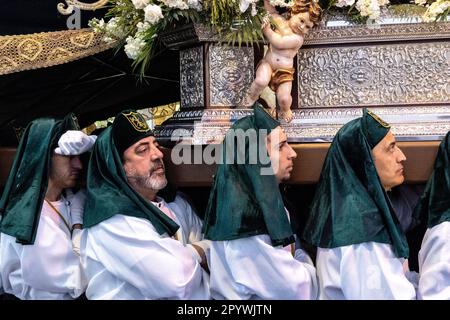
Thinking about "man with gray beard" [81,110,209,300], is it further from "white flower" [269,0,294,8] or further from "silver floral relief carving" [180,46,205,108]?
"white flower" [269,0,294,8]

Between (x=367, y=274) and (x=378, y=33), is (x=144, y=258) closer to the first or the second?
(x=367, y=274)

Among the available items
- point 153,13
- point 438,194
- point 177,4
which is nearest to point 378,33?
point 438,194

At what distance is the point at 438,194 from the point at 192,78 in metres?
1.33

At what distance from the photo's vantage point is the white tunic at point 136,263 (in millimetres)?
3594

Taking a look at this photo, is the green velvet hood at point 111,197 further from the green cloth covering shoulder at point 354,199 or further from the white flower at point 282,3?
the white flower at point 282,3

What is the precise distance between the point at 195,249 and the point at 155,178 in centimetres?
38

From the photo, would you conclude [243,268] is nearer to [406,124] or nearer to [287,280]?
[287,280]

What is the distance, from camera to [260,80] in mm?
3984

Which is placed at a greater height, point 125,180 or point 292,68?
point 292,68

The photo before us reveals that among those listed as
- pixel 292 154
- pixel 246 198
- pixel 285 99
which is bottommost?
pixel 246 198

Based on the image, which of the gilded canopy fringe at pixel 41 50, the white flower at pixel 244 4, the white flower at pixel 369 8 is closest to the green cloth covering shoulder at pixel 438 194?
the white flower at pixel 369 8

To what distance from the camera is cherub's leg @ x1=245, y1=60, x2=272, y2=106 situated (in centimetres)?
398

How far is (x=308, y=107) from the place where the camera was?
13.6 ft

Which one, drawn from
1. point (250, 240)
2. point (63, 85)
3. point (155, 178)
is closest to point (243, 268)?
point (250, 240)
